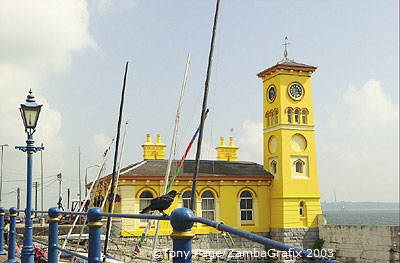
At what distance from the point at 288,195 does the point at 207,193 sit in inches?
219

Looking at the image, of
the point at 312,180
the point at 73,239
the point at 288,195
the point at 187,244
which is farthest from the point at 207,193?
the point at 187,244

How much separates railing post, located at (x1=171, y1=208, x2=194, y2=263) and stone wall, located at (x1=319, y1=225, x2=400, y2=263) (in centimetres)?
2633

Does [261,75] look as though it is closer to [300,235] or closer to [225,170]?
[225,170]

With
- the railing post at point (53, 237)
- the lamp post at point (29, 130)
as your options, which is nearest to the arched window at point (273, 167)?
the lamp post at point (29, 130)

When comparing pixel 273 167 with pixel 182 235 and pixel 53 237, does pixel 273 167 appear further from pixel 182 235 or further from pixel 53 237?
pixel 182 235

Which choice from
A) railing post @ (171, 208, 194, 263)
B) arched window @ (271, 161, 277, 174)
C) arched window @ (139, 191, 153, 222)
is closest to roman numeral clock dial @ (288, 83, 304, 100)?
arched window @ (271, 161, 277, 174)

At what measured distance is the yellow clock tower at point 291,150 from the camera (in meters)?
32.7

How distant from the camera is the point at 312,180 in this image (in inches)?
1334

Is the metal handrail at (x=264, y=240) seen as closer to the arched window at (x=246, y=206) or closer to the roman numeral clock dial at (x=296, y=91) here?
the arched window at (x=246, y=206)

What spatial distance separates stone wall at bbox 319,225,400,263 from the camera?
27.2 metres

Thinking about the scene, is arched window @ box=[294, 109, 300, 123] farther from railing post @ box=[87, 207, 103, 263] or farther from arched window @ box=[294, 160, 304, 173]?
railing post @ box=[87, 207, 103, 263]

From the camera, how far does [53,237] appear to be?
6.55 m

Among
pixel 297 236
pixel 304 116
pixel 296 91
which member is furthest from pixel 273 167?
pixel 296 91

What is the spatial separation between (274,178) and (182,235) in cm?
3087
